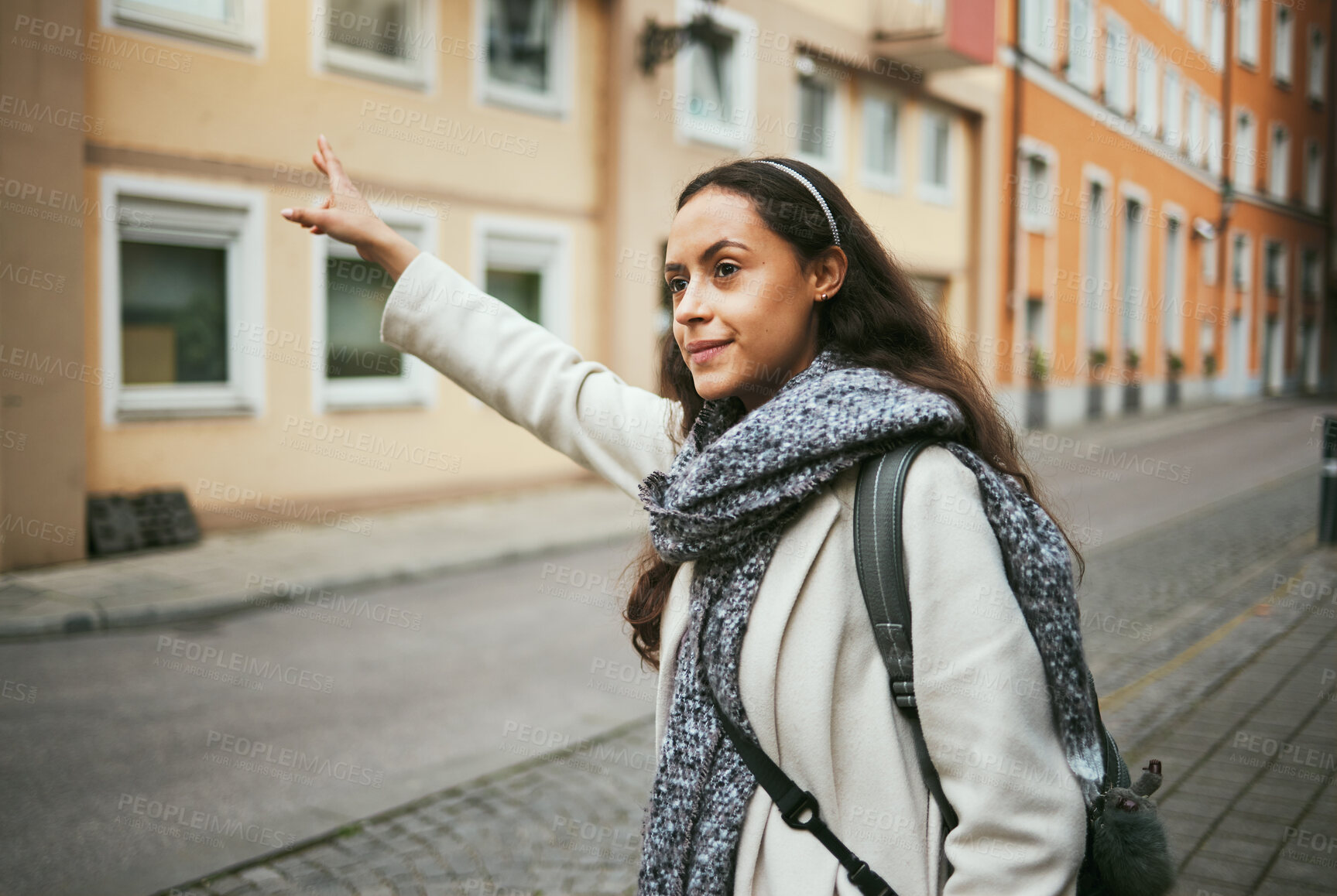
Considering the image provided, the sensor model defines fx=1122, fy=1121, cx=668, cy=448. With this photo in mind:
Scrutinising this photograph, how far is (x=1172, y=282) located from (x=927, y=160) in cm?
1303

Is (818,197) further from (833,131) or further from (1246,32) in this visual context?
(1246,32)

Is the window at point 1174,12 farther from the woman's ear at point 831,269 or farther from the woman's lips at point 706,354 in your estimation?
the woman's lips at point 706,354

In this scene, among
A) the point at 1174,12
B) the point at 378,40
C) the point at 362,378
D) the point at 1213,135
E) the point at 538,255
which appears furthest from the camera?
the point at 1213,135

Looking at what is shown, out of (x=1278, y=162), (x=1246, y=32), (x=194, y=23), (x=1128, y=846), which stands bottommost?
(x=1128, y=846)

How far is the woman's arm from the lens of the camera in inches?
83.2

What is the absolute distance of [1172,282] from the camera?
1181 inches

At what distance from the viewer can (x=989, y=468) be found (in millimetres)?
1523

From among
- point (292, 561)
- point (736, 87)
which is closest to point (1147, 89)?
point (736, 87)

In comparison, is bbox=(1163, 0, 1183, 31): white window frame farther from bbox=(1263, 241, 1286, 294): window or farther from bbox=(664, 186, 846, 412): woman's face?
bbox=(664, 186, 846, 412): woman's face

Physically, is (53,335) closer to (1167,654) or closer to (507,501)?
(507,501)

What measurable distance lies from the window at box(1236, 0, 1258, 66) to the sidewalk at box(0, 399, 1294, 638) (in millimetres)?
18221

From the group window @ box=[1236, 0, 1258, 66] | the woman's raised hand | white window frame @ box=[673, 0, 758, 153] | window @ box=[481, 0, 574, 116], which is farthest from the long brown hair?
window @ box=[1236, 0, 1258, 66]

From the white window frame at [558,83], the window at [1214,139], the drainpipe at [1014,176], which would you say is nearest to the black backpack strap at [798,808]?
the white window frame at [558,83]

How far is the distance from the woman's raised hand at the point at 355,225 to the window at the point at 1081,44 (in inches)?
976
